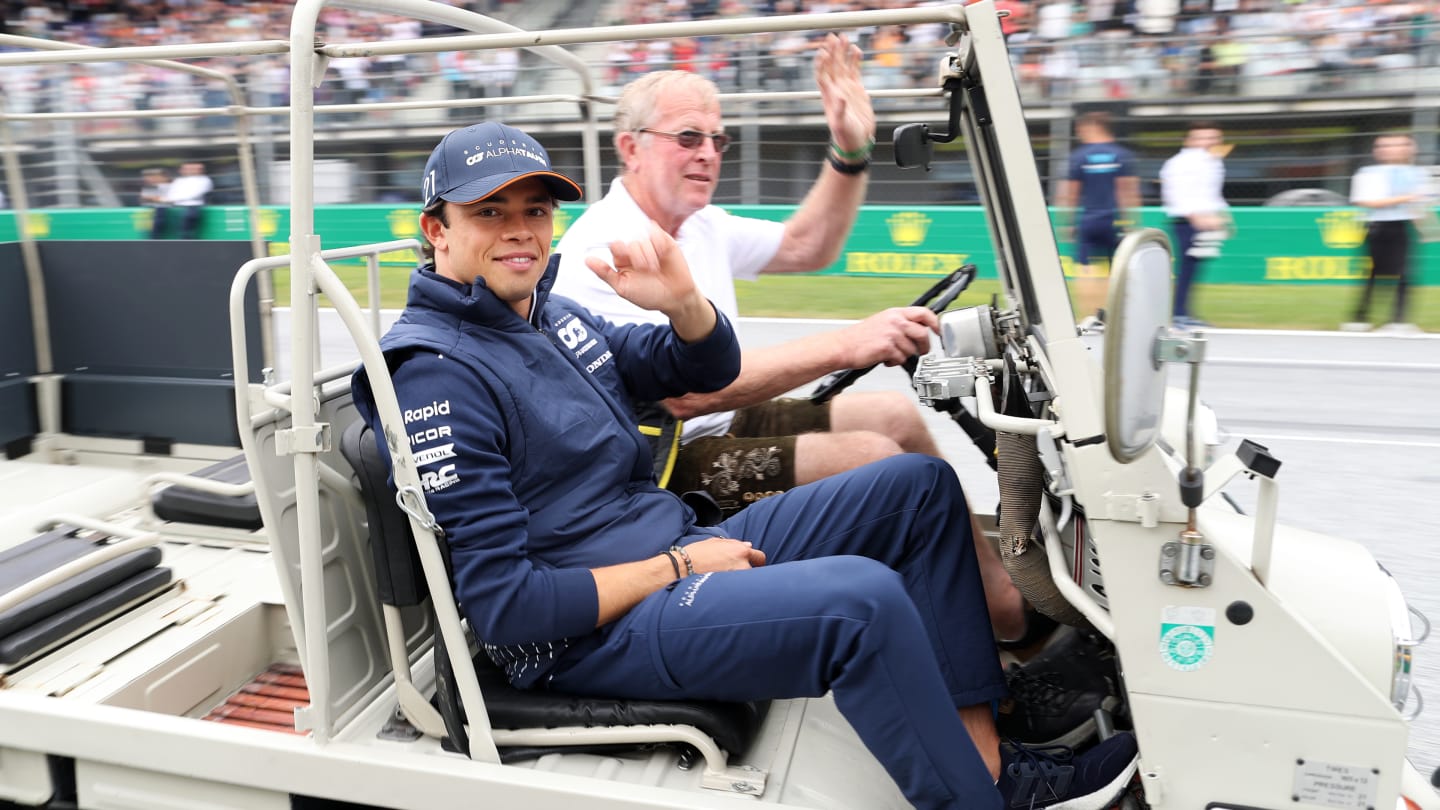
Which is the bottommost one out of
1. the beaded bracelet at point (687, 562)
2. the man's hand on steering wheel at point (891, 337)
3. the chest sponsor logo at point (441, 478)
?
the beaded bracelet at point (687, 562)

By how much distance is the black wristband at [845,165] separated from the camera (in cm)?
295

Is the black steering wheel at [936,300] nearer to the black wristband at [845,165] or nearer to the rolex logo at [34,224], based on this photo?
the black wristband at [845,165]

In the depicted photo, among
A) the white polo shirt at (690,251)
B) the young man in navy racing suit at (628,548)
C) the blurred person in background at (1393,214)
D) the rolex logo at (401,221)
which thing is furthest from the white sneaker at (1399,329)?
the rolex logo at (401,221)

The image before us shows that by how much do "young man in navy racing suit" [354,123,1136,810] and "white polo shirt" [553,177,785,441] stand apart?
54cm

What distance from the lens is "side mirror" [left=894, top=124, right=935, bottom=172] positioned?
7.48 feet

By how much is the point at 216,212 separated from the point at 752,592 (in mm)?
9637

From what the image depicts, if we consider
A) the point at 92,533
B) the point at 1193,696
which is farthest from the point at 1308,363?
the point at 92,533

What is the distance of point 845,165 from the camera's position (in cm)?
298

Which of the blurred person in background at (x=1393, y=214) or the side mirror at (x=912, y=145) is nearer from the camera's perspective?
the side mirror at (x=912, y=145)

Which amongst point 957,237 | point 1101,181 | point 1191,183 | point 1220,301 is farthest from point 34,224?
point 1220,301

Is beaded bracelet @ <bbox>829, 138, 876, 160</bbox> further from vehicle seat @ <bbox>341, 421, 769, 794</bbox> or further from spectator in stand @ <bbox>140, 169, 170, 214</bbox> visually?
spectator in stand @ <bbox>140, 169, 170, 214</bbox>

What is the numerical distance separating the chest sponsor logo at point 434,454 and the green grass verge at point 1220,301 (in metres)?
6.88

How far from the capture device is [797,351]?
9.50ft

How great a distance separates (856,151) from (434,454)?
1.41 m
